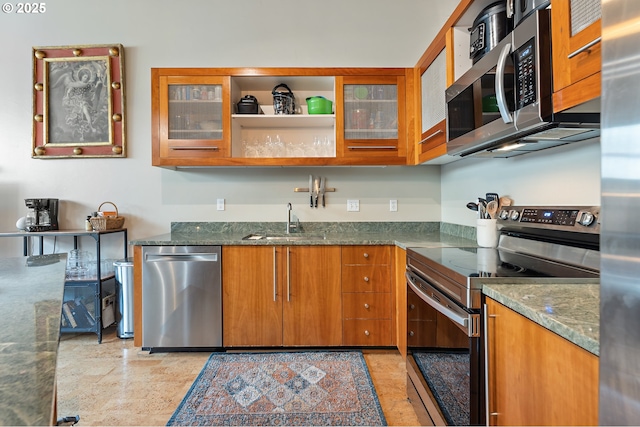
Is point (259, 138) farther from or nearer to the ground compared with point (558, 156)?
farther from the ground

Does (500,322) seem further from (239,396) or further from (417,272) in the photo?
(239,396)

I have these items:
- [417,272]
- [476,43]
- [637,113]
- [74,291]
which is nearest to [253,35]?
[476,43]

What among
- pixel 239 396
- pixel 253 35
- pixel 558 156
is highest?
pixel 253 35

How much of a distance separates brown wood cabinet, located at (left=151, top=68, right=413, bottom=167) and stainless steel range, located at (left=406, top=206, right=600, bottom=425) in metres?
1.06

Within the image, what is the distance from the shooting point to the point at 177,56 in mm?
2777

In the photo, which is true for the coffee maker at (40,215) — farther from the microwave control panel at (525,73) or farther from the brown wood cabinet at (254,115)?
the microwave control panel at (525,73)

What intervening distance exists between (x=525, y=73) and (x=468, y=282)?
0.80 metres

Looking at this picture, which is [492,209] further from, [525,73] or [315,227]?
[315,227]

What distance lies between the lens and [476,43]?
1.50 metres

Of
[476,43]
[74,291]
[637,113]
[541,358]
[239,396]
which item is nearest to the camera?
[637,113]

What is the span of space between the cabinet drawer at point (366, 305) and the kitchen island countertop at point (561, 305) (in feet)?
4.23

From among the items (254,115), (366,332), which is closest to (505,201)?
(366,332)

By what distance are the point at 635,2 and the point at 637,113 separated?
0.54 ft

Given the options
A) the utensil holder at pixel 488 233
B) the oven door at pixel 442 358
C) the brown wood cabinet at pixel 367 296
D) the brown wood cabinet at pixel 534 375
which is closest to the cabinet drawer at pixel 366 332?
the brown wood cabinet at pixel 367 296
